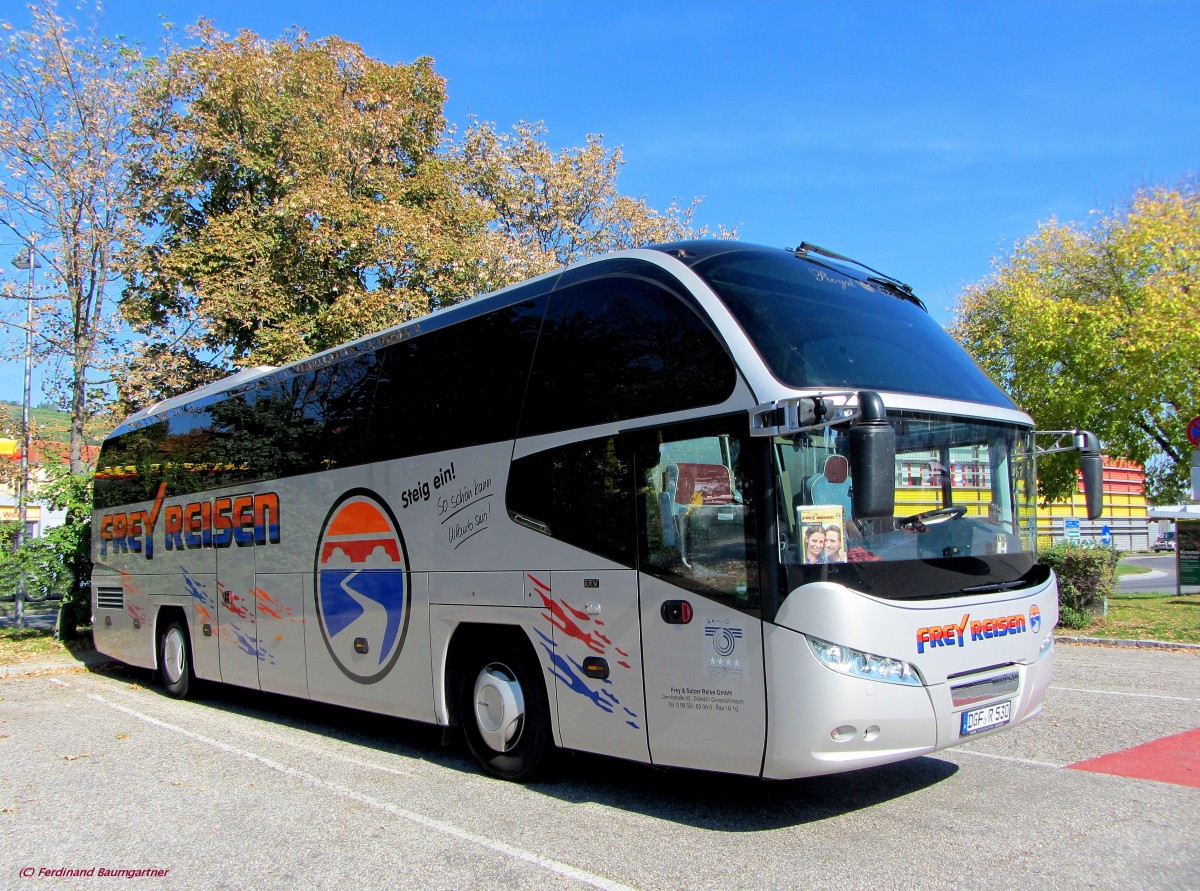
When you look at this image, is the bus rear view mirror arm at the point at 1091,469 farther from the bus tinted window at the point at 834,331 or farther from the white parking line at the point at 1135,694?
the white parking line at the point at 1135,694

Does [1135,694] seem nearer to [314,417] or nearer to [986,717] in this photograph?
[986,717]

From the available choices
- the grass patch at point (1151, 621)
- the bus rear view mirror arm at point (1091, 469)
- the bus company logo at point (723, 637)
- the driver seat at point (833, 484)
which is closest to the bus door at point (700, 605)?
the bus company logo at point (723, 637)

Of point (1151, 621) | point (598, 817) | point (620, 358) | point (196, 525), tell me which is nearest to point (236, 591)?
point (196, 525)

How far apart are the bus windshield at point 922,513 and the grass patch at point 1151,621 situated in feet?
29.9

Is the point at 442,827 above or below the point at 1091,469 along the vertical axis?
below

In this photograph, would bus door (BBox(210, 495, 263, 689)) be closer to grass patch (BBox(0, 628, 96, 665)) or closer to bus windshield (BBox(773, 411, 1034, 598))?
grass patch (BBox(0, 628, 96, 665))

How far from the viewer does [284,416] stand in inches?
375

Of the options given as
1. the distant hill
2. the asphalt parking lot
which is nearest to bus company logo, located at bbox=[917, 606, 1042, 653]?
the asphalt parking lot

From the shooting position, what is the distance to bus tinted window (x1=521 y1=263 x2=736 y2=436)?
17.9ft

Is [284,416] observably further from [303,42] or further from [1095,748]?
[303,42]

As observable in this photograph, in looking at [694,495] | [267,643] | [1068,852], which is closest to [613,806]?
[694,495]

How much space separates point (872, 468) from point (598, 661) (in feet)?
7.80

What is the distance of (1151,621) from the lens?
15.2 m

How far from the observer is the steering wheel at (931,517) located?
526 centimetres
